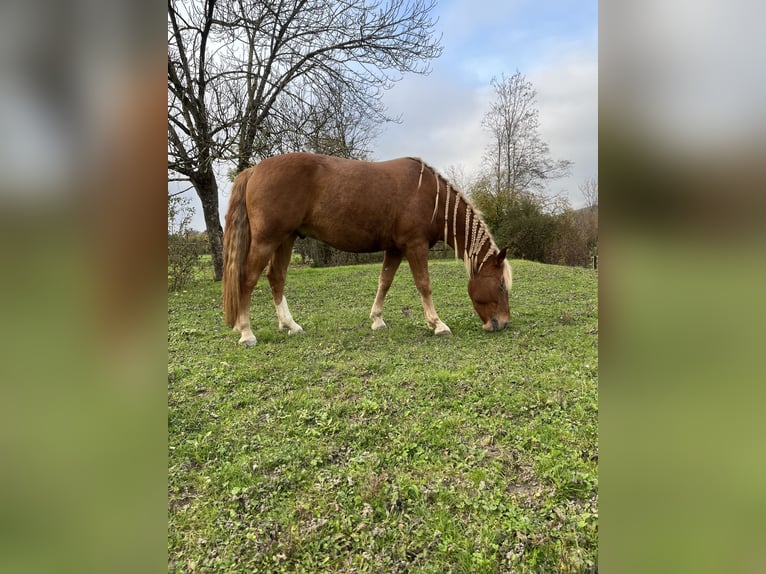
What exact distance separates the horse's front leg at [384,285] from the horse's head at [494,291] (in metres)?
1.15

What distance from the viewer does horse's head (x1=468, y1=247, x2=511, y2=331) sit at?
458 cm

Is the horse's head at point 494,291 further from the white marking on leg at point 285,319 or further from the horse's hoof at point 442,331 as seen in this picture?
the white marking on leg at point 285,319

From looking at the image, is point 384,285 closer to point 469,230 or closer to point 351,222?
point 351,222

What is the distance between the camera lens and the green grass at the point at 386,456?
55.7 inches

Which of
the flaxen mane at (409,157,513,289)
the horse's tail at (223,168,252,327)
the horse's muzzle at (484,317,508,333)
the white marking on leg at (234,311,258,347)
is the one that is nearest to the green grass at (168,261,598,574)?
the white marking on leg at (234,311,258,347)

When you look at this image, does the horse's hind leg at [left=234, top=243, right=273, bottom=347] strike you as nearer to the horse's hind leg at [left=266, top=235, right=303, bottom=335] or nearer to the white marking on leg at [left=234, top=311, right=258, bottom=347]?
the white marking on leg at [left=234, top=311, right=258, bottom=347]

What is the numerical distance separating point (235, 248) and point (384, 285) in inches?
75.5

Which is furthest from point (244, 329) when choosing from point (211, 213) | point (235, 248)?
point (211, 213)

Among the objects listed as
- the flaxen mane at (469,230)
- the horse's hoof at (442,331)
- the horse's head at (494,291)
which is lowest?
the horse's hoof at (442,331)

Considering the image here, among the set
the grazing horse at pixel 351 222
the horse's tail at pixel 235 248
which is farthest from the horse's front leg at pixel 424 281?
the horse's tail at pixel 235 248

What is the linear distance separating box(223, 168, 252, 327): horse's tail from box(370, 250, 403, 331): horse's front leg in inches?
67.3

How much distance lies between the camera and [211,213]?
10.4 m
